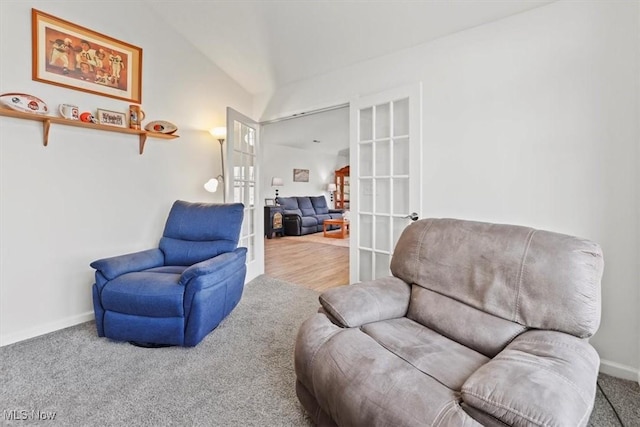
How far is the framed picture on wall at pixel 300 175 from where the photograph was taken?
8799mm

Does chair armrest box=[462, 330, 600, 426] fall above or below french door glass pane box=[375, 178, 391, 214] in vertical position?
below

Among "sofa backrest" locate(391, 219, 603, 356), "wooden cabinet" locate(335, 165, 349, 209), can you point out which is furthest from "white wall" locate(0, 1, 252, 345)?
"wooden cabinet" locate(335, 165, 349, 209)

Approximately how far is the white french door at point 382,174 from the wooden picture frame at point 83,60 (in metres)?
2.11

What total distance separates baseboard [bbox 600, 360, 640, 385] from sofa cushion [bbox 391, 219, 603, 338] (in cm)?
107

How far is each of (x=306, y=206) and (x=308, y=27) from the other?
228 inches

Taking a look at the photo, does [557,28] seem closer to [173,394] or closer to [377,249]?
[377,249]

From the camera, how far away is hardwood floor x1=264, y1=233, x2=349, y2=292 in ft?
11.9

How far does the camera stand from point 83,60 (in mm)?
2441

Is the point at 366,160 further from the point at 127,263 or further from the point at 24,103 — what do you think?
the point at 24,103

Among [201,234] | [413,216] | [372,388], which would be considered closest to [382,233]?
[413,216]

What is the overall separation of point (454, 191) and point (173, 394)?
2292 millimetres

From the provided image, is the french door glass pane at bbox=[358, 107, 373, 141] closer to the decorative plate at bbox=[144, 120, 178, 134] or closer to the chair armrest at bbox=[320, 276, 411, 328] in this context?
the chair armrest at bbox=[320, 276, 411, 328]

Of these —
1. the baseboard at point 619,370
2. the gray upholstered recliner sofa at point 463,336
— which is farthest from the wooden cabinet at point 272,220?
the baseboard at point 619,370

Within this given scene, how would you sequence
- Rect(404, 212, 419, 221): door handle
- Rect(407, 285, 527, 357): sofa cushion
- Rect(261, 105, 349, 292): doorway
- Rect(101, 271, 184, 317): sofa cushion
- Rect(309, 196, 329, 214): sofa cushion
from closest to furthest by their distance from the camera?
Rect(407, 285, 527, 357): sofa cushion, Rect(101, 271, 184, 317): sofa cushion, Rect(404, 212, 419, 221): door handle, Rect(261, 105, 349, 292): doorway, Rect(309, 196, 329, 214): sofa cushion
